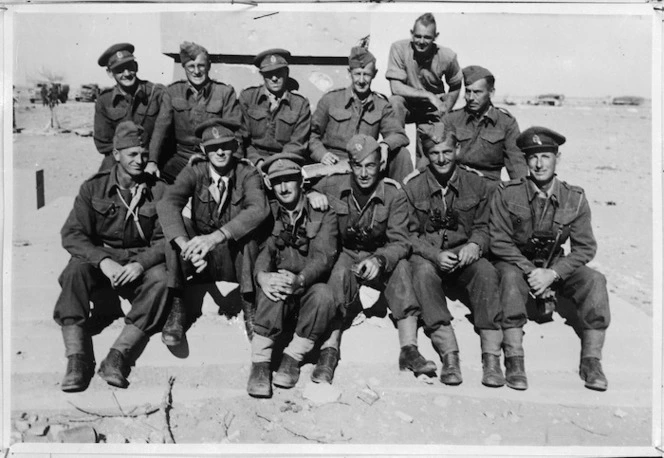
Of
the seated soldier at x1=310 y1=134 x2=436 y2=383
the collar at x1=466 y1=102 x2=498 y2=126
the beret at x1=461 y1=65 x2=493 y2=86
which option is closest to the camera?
the seated soldier at x1=310 y1=134 x2=436 y2=383

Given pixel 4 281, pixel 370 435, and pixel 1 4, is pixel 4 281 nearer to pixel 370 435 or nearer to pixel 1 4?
pixel 1 4

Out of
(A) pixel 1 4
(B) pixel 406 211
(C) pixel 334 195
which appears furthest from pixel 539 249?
(A) pixel 1 4

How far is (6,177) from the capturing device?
15.1 feet

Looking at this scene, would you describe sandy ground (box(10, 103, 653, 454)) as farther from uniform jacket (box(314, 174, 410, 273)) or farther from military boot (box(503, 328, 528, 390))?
uniform jacket (box(314, 174, 410, 273))

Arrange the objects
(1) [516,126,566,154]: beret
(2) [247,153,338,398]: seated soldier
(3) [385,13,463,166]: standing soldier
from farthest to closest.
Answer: (3) [385,13,463,166]: standing soldier < (1) [516,126,566,154]: beret < (2) [247,153,338,398]: seated soldier

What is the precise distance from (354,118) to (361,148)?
2.86 feet

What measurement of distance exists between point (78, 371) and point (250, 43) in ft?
9.45

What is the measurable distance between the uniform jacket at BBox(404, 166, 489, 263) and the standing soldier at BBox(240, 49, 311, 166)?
3.78 feet

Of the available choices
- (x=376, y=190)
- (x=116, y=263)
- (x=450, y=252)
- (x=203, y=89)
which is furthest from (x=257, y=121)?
(x=450, y=252)

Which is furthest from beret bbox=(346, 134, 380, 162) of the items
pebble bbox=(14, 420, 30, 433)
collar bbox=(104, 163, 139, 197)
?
pebble bbox=(14, 420, 30, 433)

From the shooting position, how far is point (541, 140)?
445 cm

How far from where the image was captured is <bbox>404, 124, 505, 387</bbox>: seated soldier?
161 inches

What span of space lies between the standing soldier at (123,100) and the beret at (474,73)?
2.52m

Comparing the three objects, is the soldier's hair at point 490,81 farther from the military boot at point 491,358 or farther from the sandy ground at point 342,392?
the military boot at point 491,358
